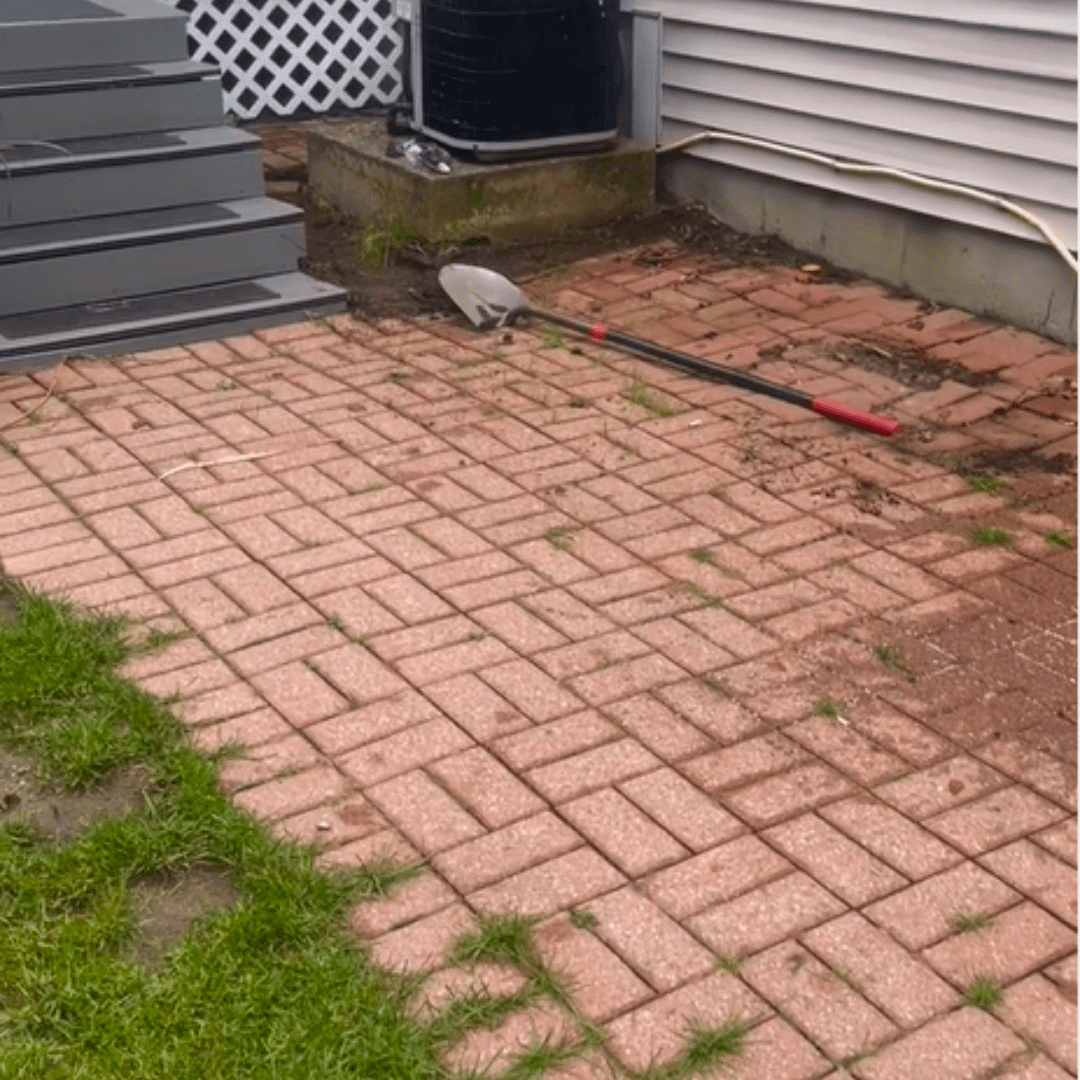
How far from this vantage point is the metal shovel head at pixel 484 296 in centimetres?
601

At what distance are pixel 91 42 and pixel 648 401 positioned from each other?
268cm

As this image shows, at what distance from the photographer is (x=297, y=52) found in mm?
9156

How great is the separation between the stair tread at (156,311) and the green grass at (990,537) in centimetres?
275

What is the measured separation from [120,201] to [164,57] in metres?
0.75

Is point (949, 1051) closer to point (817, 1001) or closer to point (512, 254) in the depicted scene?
point (817, 1001)

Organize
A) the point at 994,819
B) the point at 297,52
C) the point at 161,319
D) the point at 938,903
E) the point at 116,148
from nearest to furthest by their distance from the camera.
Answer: the point at 938,903 < the point at 994,819 < the point at 161,319 < the point at 116,148 < the point at 297,52

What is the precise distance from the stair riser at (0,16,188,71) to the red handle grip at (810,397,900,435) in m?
3.07

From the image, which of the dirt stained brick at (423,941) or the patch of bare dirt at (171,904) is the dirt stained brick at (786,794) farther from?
the patch of bare dirt at (171,904)

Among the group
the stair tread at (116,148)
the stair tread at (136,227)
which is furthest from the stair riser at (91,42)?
the stair tread at (136,227)

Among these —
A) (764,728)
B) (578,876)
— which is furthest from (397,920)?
(764,728)

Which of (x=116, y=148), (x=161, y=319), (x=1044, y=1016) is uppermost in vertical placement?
(x=116, y=148)

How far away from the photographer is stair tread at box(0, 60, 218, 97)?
6.21 meters

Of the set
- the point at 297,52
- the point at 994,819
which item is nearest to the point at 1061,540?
the point at 994,819

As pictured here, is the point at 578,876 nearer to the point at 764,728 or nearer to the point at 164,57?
the point at 764,728
